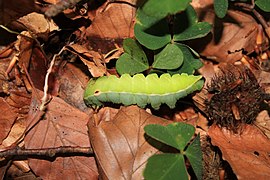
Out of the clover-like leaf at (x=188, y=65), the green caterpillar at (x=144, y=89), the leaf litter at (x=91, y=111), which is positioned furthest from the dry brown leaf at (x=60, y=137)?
the clover-like leaf at (x=188, y=65)

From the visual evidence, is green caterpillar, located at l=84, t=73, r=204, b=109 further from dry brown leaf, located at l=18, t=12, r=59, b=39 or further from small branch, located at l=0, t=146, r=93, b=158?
dry brown leaf, located at l=18, t=12, r=59, b=39

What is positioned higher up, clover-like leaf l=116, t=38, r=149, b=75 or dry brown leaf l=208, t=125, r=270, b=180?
clover-like leaf l=116, t=38, r=149, b=75

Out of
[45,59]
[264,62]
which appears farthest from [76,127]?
[264,62]

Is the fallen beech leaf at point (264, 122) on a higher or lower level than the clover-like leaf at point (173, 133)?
lower

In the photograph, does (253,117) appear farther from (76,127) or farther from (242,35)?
(76,127)

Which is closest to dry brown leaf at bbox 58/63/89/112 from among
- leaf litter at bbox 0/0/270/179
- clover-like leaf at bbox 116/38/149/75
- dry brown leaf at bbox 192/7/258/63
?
leaf litter at bbox 0/0/270/179

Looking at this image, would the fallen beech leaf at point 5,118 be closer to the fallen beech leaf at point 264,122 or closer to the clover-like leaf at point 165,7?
the clover-like leaf at point 165,7
